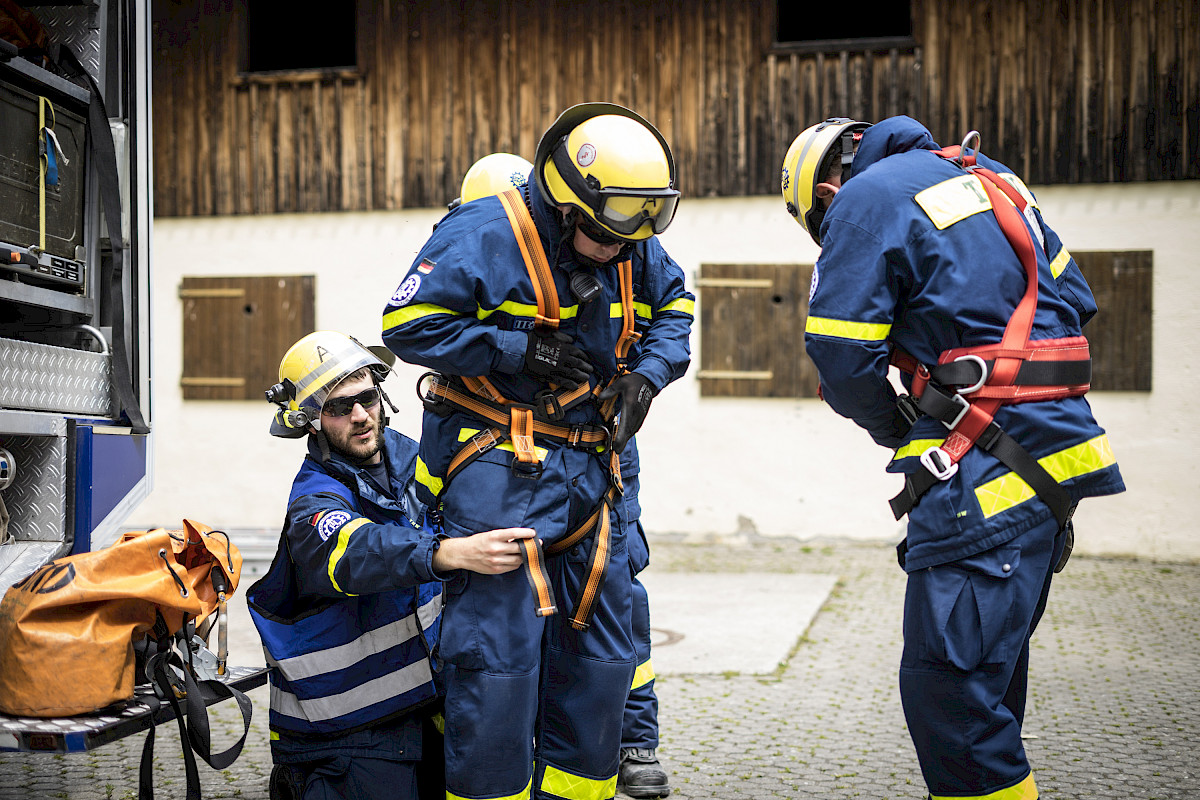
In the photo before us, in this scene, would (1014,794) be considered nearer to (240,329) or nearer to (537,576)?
(537,576)

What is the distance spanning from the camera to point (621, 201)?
109 inches

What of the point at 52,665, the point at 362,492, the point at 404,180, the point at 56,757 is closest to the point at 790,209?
the point at 362,492

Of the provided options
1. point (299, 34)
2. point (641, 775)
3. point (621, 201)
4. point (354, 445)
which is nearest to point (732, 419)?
point (641, 775)

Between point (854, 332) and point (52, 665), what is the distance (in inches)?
83.5

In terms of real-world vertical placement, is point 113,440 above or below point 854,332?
below

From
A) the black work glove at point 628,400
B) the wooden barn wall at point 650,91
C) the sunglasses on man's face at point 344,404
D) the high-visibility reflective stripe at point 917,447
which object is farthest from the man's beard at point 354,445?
the wooden barn wall at point 650,91

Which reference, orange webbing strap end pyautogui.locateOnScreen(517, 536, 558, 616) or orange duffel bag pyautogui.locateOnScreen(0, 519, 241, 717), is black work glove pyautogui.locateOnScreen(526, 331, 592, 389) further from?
orange duffel bag pyautogui.locateOnScreen(0, 519, 241, 717)

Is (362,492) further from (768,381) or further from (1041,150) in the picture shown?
(1041,150)

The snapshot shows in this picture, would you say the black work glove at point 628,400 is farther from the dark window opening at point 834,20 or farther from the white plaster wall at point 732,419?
the dark window opening at point 834,20

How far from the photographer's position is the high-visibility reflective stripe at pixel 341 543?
9.55ft

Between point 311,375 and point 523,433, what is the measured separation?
826 mm

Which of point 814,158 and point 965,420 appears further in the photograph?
point 814,158

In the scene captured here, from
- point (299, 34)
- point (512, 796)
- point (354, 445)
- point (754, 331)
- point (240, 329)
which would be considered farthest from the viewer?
point (299, 34)

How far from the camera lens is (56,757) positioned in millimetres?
4352
